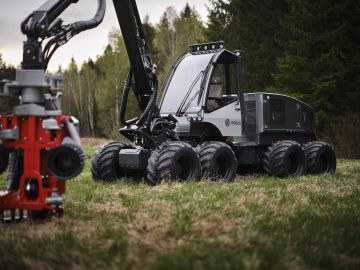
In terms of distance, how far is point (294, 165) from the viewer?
12.9 metres

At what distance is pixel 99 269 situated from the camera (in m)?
3.70

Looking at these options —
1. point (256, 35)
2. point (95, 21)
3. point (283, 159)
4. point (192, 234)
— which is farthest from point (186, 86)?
point (256, 35)

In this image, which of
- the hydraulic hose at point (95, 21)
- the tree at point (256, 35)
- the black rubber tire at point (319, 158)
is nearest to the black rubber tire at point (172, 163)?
the hydraulic hose at point (95, 21)

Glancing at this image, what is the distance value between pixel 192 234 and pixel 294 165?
8677mm

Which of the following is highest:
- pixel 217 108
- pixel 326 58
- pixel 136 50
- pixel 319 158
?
pixel 326 58

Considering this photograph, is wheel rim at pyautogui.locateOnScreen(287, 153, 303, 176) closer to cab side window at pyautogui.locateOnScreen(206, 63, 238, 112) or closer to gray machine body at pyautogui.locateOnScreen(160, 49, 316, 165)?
gray machine body at pyautogui.locateOnScreen(160, 49, 316, 165)

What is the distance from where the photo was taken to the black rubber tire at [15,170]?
5957 millimetres

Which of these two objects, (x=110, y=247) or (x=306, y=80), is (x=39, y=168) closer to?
(x=110, y=247)

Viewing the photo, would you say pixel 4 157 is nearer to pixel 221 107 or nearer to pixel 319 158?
pixel 221 107

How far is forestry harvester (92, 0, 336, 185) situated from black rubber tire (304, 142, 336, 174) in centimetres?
43

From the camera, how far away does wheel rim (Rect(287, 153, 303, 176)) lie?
12716 millimetres

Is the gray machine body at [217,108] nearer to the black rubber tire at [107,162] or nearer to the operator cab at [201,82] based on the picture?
the operator cab at [201,82]

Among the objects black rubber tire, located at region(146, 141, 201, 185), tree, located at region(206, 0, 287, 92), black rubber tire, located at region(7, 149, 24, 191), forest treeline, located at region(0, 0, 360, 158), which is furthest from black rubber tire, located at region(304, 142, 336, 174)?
A: tree, located at region(206, 0, 287, 92)

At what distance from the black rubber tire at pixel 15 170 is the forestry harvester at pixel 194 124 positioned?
3370 millimetres
